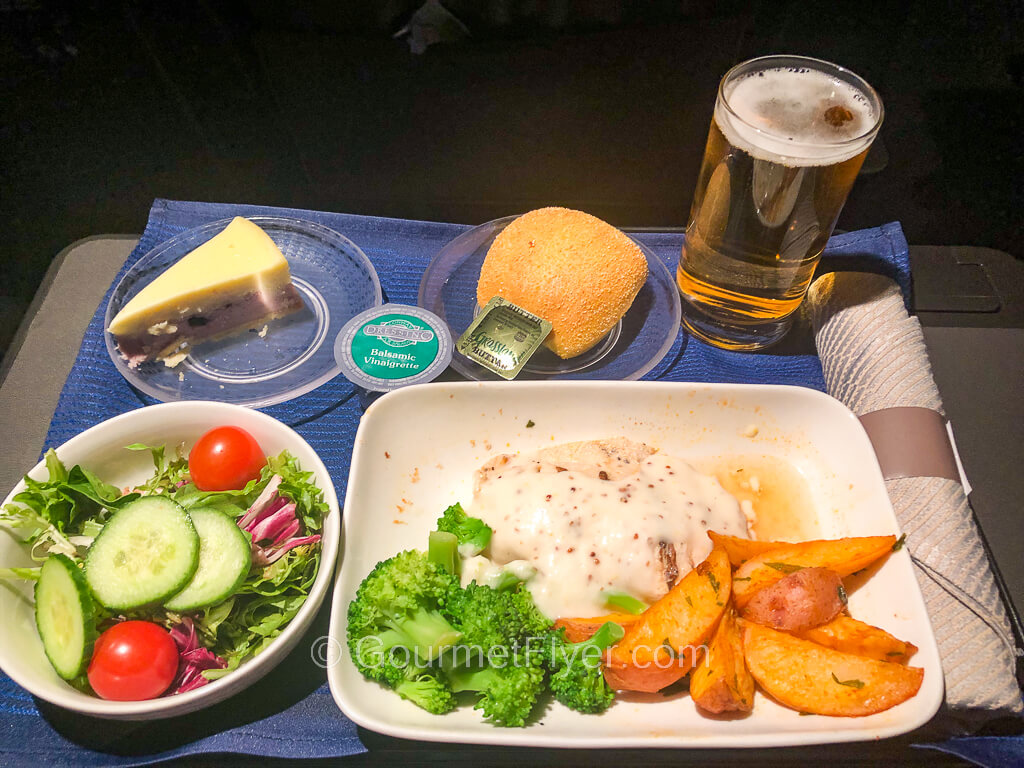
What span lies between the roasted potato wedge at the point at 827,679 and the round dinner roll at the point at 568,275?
0.99m

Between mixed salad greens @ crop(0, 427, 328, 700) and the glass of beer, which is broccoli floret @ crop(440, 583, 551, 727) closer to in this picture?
mixed salad greens @ crop(0, 427, 328, 700)

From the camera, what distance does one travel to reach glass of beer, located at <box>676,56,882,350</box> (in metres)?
1.73

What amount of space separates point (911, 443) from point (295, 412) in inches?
64.7

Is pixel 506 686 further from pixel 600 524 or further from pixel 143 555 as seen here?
pixel 143 555

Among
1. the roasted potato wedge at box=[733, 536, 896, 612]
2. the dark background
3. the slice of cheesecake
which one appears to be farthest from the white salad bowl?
the dark background

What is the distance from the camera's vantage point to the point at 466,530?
5.40 feet

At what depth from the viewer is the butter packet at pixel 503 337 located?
6.59 feet

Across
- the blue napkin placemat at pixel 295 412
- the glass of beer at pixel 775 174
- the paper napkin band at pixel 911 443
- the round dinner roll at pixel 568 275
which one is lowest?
the blue napkin placemat at pixel 295 412

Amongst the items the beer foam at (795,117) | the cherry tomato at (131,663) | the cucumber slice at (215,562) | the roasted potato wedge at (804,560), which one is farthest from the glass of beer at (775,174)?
the cherry tomato at (131,663)

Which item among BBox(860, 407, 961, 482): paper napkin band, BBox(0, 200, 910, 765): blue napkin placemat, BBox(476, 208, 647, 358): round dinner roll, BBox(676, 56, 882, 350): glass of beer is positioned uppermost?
BBox(676, 56, 882, 350): glass of beer

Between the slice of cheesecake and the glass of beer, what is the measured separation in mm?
1308

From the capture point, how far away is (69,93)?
12.7 ft

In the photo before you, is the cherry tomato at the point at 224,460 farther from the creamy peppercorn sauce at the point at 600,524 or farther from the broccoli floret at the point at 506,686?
the broccoli floret at the point at 506,686

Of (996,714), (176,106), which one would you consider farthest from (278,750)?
(176,106)
